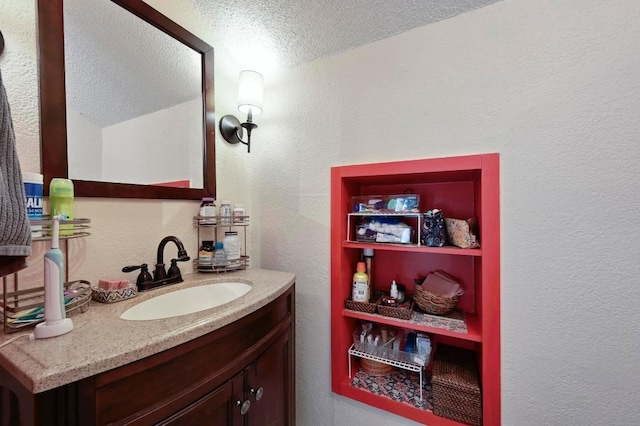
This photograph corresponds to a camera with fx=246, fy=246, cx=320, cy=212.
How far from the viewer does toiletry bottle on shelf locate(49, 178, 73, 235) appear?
0.66m

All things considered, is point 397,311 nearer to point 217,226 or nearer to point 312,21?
point 217,226

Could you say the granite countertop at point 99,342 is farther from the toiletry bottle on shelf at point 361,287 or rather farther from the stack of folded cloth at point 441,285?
the stack of folded cloth at point 441,285

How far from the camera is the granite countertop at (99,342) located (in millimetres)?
412

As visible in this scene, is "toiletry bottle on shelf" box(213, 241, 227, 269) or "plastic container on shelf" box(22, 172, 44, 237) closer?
"plastic container on shelf" box(22, 172, 44, 237)

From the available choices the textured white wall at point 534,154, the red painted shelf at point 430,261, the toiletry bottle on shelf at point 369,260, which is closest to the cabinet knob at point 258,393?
the red painted shelf at point 430,261

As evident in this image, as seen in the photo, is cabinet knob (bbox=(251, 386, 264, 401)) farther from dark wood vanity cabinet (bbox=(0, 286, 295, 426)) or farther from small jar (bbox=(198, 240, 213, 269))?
small jar (bbox=(198, 240, 213, 269))

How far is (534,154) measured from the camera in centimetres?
83

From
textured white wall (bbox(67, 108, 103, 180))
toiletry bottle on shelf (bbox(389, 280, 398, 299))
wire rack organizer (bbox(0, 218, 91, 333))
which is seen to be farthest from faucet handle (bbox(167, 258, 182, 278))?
toiletry bottle on shelf (bbox(389, 280, 398, 299))

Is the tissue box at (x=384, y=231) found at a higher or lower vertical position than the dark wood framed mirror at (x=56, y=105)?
lower

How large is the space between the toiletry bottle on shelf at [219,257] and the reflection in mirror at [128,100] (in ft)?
1.00

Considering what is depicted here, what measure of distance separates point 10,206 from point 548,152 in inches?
54.2

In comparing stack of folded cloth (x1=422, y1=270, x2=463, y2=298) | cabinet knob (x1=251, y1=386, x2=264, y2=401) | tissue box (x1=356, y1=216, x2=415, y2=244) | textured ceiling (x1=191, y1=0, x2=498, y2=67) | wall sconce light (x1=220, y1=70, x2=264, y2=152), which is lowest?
cabinet knob (x1=251, y1=386, x2=264, y2=401)

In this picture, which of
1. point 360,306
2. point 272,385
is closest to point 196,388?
point 272,385

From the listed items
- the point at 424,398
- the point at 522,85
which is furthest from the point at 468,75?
the point at 424,398
